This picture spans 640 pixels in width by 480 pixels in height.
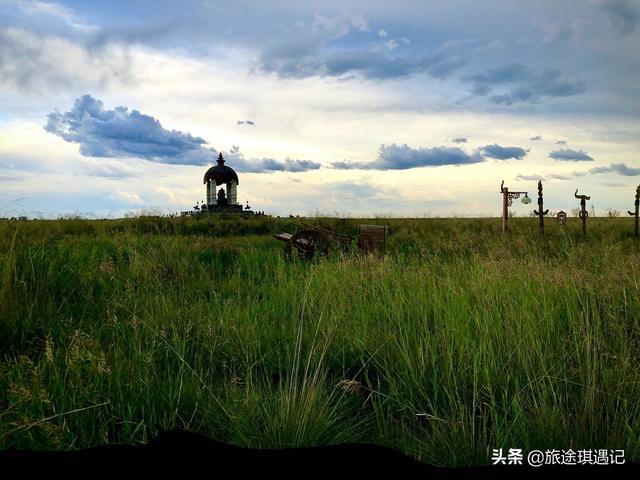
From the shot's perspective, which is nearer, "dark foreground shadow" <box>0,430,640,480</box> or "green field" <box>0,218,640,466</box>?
"dark foreground shadow" <box>0,430,640,480</box>

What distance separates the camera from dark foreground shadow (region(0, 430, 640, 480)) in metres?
1.50

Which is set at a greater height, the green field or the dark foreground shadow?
the dark foreground shadow

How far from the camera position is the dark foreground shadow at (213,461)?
1504 millimetres

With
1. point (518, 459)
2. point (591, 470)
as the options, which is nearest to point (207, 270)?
point (518, 459)

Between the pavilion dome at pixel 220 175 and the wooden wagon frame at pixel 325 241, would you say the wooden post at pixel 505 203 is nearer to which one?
the wooden wagon frame at pixel 325 241

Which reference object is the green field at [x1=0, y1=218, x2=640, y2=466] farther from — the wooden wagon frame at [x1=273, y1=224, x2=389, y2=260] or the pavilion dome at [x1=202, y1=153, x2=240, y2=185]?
the pavilion dome at [x1=202, y1=153, x2=240, y2=185]

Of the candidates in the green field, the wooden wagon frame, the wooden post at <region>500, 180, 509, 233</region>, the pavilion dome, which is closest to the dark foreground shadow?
the green field

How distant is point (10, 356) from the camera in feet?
13.3

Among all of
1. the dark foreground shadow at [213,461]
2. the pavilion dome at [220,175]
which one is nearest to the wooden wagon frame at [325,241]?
the dark foreground shadow at [213,461]

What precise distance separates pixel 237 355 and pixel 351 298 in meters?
2.09

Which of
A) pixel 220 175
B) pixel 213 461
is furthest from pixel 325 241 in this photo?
pixel 220 175

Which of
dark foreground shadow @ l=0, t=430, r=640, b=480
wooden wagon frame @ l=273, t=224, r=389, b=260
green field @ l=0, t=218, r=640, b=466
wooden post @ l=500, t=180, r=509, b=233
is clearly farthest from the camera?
wooden post @ l=500, t=180, r=509, b=233

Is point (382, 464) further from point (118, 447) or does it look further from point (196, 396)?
point (196, 396)

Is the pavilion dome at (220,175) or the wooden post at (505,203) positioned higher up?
the pavilion dome at (220,175)
